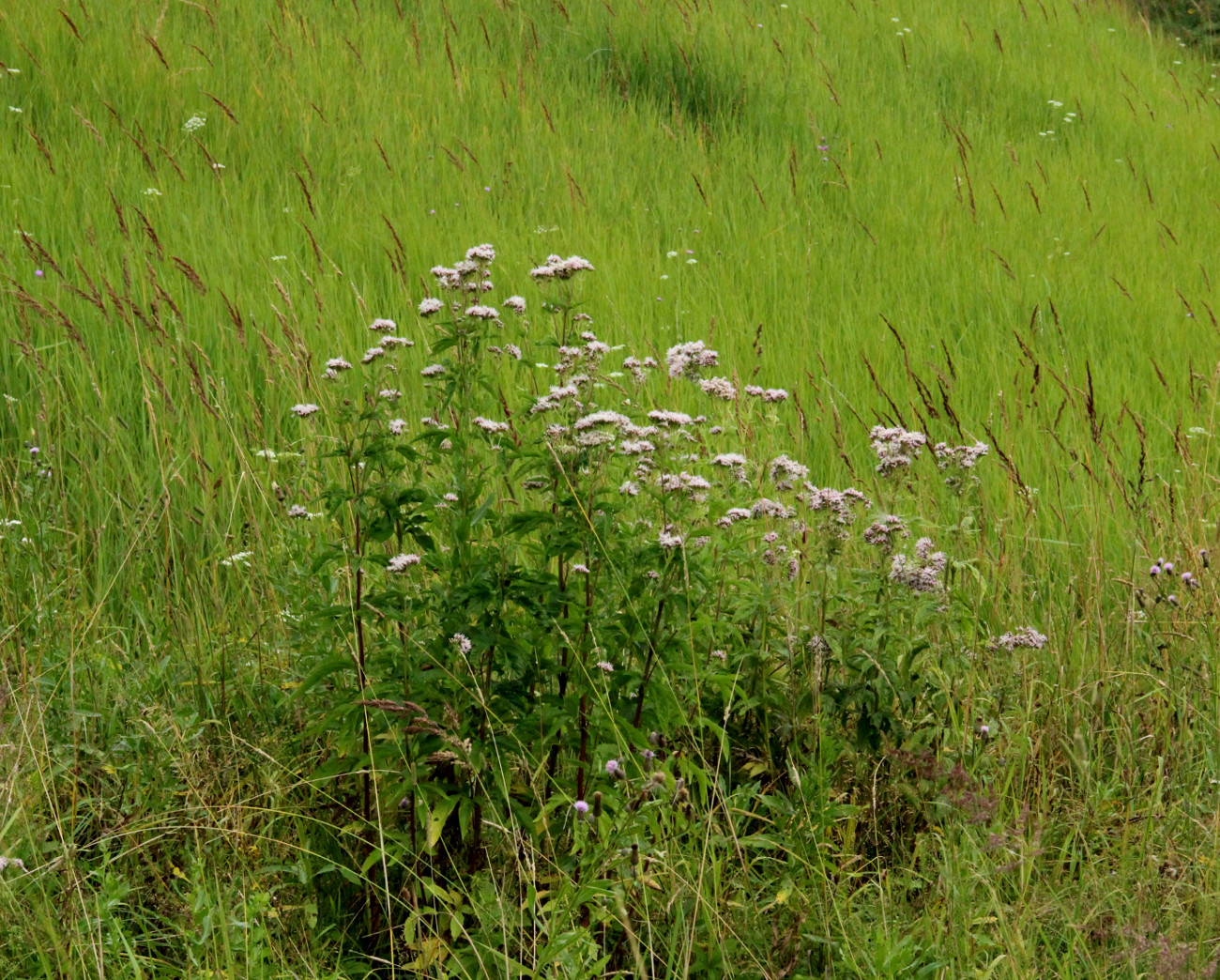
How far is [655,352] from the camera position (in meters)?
4.12

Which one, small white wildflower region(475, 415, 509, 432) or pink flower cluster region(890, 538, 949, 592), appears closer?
small white wildflower region(475, 415, 509, 432)

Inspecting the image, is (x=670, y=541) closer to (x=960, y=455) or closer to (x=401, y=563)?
(x=401, y=563)

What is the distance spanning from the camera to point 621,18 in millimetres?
7348

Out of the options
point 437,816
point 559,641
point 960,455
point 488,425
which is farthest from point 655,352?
point 437,816

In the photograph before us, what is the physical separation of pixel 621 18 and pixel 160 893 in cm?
648

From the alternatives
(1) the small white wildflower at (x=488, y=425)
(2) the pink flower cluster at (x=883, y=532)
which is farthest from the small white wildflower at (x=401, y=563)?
(2) the pink flower cluster at (x=883, y=532)

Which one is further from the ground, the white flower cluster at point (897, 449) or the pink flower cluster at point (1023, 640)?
the white flower cluster at point (897, 449)

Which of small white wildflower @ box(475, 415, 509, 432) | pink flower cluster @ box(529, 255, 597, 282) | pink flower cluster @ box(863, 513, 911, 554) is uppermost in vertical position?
pink flower cluster @ box(529, 255, 597, 282)

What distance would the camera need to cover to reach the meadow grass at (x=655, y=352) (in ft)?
6.82

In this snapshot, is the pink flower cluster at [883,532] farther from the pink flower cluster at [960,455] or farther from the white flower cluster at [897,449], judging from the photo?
the pink flower cluster at [960,455]

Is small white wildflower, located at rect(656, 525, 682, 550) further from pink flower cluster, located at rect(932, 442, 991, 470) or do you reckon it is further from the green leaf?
pink flower cluster, located at rect(932, 442, 991, 470)

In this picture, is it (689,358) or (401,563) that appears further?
(689,358)

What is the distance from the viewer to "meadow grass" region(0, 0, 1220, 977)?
2.08 metres

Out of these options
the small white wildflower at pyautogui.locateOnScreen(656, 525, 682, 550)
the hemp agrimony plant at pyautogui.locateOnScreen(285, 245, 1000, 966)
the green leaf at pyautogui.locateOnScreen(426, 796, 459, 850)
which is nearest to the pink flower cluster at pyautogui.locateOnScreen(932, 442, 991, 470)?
the hemp agrimony plant at pyautogui.locateOnScreen(285, 245, 1000, 966)
